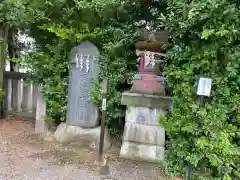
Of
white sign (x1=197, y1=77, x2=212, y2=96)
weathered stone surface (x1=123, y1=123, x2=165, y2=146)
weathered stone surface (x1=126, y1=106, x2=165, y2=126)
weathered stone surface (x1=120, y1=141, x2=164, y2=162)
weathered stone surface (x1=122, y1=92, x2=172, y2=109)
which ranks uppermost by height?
white sign (x1=197, y1=77, x2=212, y2=96)

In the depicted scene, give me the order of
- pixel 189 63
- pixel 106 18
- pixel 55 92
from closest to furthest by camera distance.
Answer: pixel 189 63 → pixel 106 18 → pixel 55 92

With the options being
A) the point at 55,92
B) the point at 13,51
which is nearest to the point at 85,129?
the point at 55,92

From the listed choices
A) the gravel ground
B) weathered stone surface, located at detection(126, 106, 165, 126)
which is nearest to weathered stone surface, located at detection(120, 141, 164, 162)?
the gravel ground

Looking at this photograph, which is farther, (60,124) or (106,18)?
(60,124)

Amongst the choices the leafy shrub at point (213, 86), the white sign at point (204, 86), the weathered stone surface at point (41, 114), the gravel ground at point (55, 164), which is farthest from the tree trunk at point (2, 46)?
the white sign at point (204, 86)

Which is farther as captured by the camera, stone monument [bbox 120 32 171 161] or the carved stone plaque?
the carved stone plaque

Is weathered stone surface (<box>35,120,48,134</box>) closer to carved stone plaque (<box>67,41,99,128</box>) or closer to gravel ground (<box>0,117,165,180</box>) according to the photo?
gravel ground (<box>0,117,165,180</box>)

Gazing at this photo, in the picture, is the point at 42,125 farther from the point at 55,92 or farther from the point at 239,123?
the point at 239,123

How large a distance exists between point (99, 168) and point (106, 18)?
8.29 feet

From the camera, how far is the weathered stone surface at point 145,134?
3.93 meters

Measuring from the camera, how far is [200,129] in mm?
3125

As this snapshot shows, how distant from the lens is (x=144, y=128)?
13.0 ft

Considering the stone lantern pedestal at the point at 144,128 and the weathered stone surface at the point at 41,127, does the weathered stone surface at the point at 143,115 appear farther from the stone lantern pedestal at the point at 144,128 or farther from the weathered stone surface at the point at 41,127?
the weathered stone surface at the point at 41,127

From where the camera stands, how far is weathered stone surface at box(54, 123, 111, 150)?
174 inches
